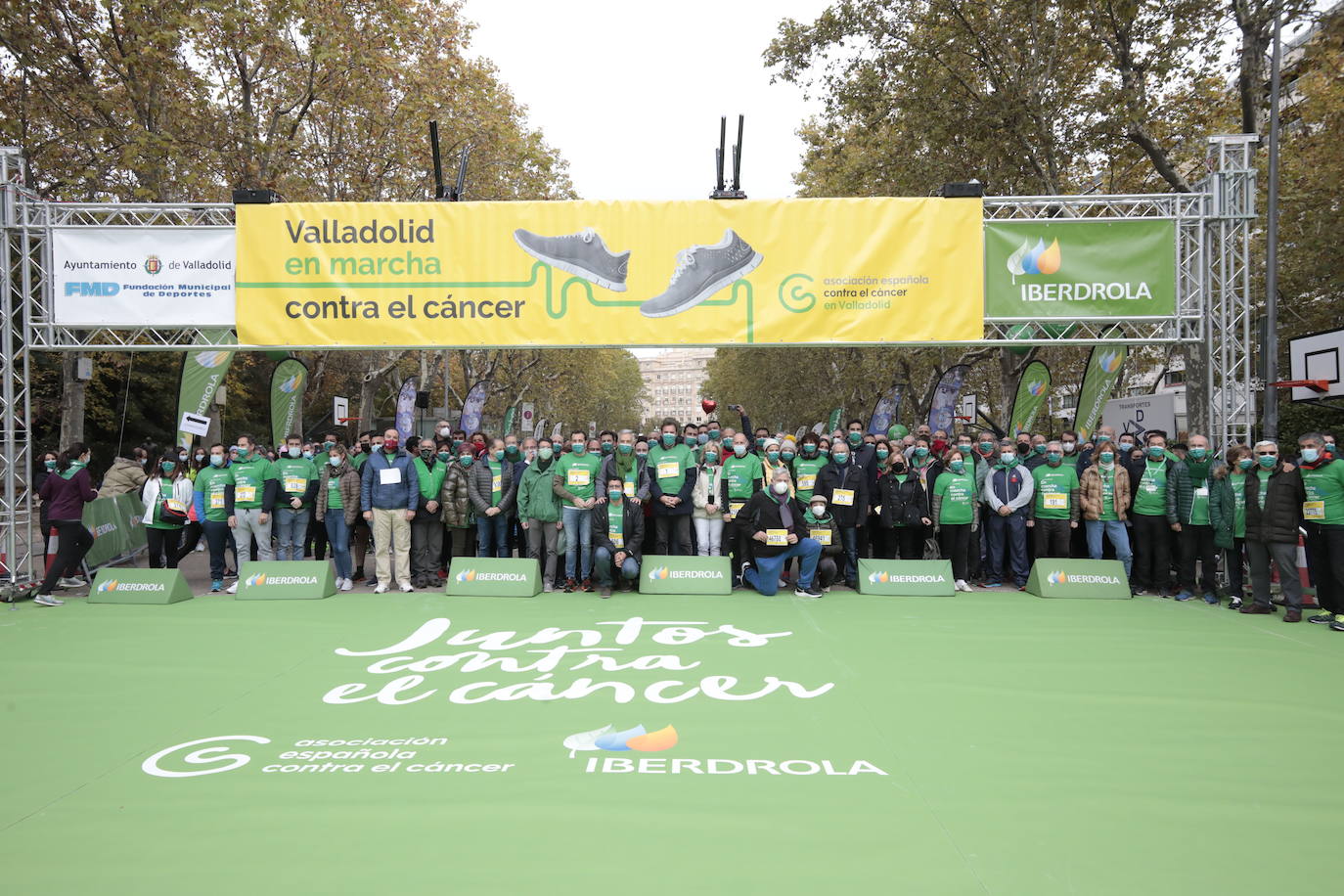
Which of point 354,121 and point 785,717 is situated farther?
point 354,121

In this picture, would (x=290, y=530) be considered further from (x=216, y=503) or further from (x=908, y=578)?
(x=908, y=578)

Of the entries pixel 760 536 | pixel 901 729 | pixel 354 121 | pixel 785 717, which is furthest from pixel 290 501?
pixel 354 121

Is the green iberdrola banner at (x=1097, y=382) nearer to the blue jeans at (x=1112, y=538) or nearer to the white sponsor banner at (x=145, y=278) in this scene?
the blue jeans at (x=1112, y=538)

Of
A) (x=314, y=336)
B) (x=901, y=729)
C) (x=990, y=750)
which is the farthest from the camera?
(x=314, y=336)

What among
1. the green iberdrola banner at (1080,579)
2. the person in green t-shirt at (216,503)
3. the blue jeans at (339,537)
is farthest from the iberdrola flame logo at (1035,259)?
the person in green t-shirt at (216,503)

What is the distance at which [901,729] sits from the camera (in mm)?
5160

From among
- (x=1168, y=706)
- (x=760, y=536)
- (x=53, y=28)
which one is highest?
(x=53, y=28)

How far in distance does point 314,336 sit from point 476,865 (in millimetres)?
7794

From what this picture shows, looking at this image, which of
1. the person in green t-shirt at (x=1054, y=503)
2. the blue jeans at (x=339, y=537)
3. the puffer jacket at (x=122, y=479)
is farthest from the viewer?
the puffer jacket at (x=122, y=479)

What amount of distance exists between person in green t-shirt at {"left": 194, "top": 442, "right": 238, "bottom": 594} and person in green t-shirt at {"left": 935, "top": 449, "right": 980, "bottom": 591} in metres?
9.06

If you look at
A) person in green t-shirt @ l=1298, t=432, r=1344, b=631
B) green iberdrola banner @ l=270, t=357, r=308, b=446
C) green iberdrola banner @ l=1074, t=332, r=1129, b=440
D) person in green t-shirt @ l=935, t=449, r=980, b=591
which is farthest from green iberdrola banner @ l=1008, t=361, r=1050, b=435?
green iberdrola banner @ l=270, t=357, r=308, b=446

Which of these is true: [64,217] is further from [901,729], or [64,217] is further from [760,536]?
[901,729]

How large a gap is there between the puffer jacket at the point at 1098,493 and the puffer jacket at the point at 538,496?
6703 millimetres

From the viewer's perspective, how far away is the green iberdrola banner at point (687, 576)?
33.2 ft
